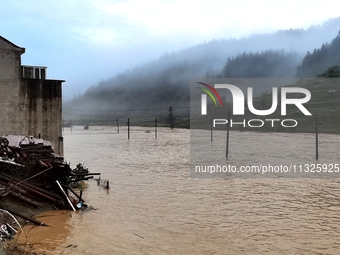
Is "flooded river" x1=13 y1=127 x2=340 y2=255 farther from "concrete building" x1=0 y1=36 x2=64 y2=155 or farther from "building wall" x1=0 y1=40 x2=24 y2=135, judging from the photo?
"building wall" x1=0 y1=40 x2=24 y2=135

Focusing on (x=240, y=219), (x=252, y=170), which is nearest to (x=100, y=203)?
(x=240, y=219)

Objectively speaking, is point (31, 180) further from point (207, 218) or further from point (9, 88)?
point (9, 88)

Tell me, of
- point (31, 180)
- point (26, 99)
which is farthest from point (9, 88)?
point (31, 180)

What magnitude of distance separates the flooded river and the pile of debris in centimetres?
79

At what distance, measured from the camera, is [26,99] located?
14.0 meters

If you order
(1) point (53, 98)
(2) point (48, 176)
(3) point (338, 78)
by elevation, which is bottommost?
(2) point (48, 176)

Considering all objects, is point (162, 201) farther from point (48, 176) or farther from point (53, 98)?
point (53, 98)

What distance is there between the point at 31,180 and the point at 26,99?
5.57 meters

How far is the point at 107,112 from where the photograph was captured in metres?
134

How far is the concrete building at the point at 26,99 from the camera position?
535 inches

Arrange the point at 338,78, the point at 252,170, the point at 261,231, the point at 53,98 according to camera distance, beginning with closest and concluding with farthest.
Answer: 1. the point at 261,231
2. the point at 53,98
3. the point at 252,170
4. the point at 338,78

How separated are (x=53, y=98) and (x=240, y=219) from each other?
358 inches

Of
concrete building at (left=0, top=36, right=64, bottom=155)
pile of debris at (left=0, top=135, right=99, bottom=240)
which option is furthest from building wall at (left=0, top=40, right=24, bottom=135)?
pile of debris at (left=0, top=135, right=99, bottom=240)

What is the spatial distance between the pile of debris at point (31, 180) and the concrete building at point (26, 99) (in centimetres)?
368
